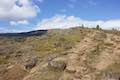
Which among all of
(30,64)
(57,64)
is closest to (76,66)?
(57,64)

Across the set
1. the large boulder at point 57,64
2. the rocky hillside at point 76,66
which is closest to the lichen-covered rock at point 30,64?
the rocky hillside at point 76,66

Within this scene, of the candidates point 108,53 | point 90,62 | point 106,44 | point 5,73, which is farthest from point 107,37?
point 5,73

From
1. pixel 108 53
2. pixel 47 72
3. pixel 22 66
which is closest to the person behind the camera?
pixel 47 72

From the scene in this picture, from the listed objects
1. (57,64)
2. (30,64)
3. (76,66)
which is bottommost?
(30,64)

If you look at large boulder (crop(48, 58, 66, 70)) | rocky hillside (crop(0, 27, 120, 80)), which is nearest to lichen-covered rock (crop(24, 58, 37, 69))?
rocky hillside (crop(0, 27, 120, 80))

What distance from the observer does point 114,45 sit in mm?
107625

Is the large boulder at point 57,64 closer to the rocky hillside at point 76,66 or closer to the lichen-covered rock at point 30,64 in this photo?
the rocky hillside at point 76,66

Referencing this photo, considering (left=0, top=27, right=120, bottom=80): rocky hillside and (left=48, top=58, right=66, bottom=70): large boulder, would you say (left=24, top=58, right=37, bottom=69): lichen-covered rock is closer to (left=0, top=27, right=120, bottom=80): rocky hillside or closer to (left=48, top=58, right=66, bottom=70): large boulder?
(left=0, top=27, right=120, bottom=80): rocky hillside

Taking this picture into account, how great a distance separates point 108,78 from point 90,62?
15.4 metres

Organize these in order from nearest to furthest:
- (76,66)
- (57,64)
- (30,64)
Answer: (76,66)
(57,64)
(30,64)

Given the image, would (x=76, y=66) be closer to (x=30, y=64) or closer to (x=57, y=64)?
(x=57, y=64)

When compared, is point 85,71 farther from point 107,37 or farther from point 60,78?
point 107,37

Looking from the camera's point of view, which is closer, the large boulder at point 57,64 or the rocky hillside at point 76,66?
the rocky hillside at point 76,66

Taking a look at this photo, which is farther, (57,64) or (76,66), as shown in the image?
(57,64)
